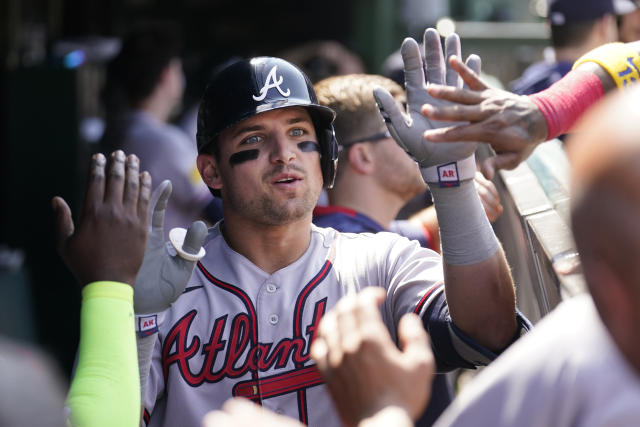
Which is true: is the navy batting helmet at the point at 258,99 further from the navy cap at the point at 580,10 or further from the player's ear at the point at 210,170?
the navy cap at the point at 580,10

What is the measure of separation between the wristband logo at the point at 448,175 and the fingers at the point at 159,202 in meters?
0.73

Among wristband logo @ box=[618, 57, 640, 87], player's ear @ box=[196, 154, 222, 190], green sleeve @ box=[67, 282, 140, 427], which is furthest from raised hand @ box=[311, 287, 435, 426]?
player's ear @ box=[196, 154, 222, 190]

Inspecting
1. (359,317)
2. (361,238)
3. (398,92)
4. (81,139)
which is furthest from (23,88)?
(359,317)

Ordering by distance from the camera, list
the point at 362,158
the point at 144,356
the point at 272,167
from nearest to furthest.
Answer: the point at 144,356
the point at 272,167
the point at 362,158

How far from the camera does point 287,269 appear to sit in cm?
257

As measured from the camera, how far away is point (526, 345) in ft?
3.89

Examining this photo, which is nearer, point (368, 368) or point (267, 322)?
point (368, 368)

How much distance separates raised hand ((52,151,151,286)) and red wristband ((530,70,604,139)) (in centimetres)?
98

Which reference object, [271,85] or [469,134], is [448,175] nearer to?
[469,134]

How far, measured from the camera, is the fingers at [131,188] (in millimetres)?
2037

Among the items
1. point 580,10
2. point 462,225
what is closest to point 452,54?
point 462,225

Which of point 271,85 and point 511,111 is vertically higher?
point 271,85

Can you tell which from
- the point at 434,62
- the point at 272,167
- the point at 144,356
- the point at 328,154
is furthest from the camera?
the point at 328,154

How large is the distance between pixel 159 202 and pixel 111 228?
1.20ft
